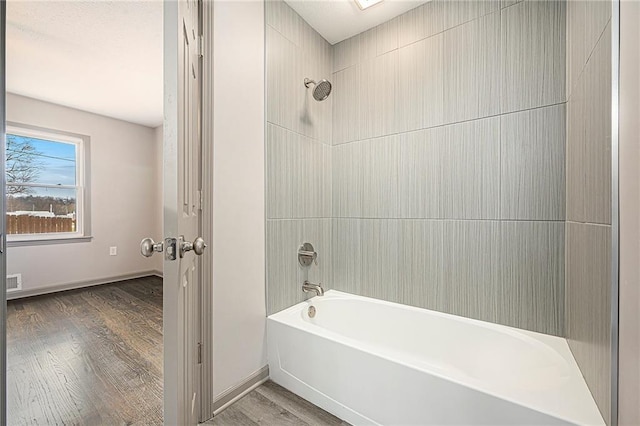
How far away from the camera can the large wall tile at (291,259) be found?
1.82 meters

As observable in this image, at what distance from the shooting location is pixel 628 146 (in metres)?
0.74

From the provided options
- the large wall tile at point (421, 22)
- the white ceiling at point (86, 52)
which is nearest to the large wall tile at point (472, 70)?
the large wall tile at point (421, 22)

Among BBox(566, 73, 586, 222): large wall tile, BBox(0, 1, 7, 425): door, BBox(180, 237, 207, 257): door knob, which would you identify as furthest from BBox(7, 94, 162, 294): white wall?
BBox(566, 73, 586, 222): large wall tile

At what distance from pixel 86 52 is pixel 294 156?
7.41 feet

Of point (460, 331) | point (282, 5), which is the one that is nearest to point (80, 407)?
point (460, 331)

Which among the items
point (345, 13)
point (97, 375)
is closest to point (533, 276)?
point (345, 13)

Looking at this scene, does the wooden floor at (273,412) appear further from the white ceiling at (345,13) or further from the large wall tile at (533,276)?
the white ceiling at (345,13)

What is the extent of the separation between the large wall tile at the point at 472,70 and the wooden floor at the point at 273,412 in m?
1.88

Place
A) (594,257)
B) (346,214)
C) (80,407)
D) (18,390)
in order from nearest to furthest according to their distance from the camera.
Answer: (594,257) → (80,407) → (18,390) → (346,214)

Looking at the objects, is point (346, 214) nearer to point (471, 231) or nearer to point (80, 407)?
point (471, 231)

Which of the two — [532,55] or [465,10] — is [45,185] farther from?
[532,55]

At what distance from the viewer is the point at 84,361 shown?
1984 millimetres

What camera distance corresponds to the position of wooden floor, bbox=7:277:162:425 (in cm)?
149

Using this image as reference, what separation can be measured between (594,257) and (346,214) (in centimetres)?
146
